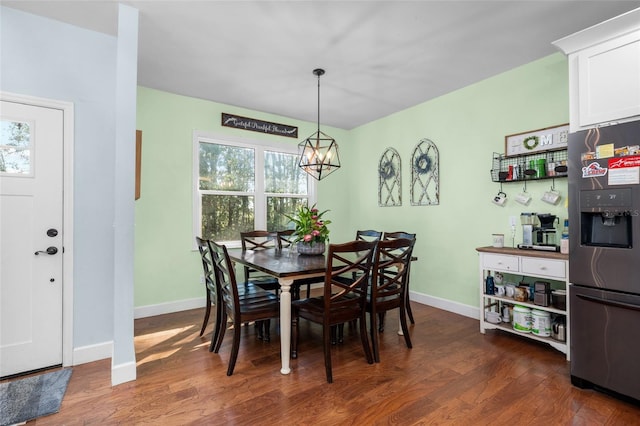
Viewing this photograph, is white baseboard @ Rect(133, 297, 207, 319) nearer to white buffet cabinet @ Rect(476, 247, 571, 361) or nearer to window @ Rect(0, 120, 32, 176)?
window @ Rect(0, 120, 32, 176)

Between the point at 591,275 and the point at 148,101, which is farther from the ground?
the point at 148,101

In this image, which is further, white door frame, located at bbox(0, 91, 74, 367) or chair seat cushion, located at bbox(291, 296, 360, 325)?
white door frame, located at bbox(0, 91, 74, 367)

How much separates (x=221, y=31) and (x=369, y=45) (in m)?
1.30

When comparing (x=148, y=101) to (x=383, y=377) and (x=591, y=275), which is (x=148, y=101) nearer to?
(x=383, y=377)

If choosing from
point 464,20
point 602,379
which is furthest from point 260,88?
point 602,379

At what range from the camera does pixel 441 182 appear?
407 cm

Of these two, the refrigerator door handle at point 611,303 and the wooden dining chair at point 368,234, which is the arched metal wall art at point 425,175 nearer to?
the wooden dining chair at point 368,234

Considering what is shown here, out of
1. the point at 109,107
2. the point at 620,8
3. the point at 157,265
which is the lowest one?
the point at 157,265

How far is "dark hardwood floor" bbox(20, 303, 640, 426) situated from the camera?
1.88m

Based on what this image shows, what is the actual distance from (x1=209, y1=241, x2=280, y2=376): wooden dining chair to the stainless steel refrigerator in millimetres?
2213

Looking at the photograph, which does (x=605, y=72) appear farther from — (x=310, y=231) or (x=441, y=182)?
(x=310, y=231)

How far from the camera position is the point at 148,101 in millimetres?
3762

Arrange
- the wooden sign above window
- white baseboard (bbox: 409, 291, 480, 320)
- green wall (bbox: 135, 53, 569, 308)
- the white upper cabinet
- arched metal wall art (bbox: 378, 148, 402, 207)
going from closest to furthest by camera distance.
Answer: the white upper cabinet → green wall (bbox: 135, 53, 569, 308) → white baseboard (bbox: 409, 291, 480, 320) → the wooden sign above window → arched metal wall art (bbox: 378, 148, 402, 207)

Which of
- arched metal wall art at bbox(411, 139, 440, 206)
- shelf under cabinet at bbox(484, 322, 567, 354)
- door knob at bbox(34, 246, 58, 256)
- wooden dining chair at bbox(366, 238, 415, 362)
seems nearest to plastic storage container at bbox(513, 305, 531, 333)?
shelf under cabinet at bbox(484, 322, 567, 354)
